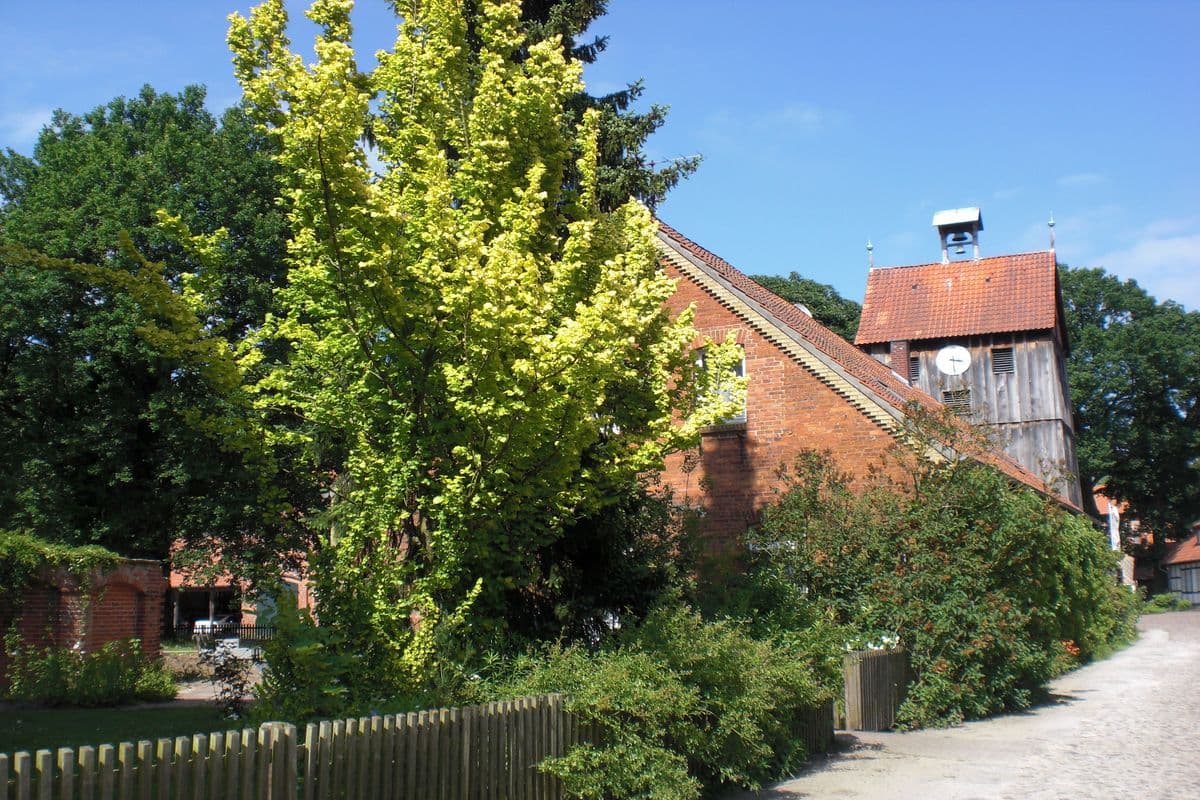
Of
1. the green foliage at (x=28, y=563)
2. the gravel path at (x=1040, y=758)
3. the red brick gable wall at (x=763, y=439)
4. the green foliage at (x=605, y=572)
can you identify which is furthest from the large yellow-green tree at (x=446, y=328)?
the green foliage at (x=28, y=563)


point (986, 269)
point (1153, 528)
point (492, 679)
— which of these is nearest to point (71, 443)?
point (492, 679)

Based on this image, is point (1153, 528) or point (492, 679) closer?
point (492, 679)

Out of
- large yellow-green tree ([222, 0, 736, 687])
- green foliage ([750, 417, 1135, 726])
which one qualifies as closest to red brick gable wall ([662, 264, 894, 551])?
green foliage ([750, 417, 1135, 726])

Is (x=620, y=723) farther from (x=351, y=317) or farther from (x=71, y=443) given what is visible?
(x=71, y=443)

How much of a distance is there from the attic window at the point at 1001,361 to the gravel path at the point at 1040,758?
17.7 meters

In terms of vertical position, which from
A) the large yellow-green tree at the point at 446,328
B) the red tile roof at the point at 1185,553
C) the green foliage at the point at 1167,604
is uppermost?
the large yellow-green tree at the point at 446,328

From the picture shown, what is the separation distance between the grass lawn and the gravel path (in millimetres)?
7011

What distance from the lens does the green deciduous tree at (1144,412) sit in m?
59.6

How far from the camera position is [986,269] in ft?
126

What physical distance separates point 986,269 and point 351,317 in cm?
3418

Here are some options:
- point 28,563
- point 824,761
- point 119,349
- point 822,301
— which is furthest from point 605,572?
point 822,301

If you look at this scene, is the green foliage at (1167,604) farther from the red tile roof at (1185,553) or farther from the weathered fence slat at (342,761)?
the weathered fence slat at (342,761)

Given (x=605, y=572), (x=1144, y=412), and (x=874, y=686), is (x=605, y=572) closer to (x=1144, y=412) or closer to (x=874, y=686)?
(x=874, y=686)

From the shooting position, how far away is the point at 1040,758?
12664 mm
